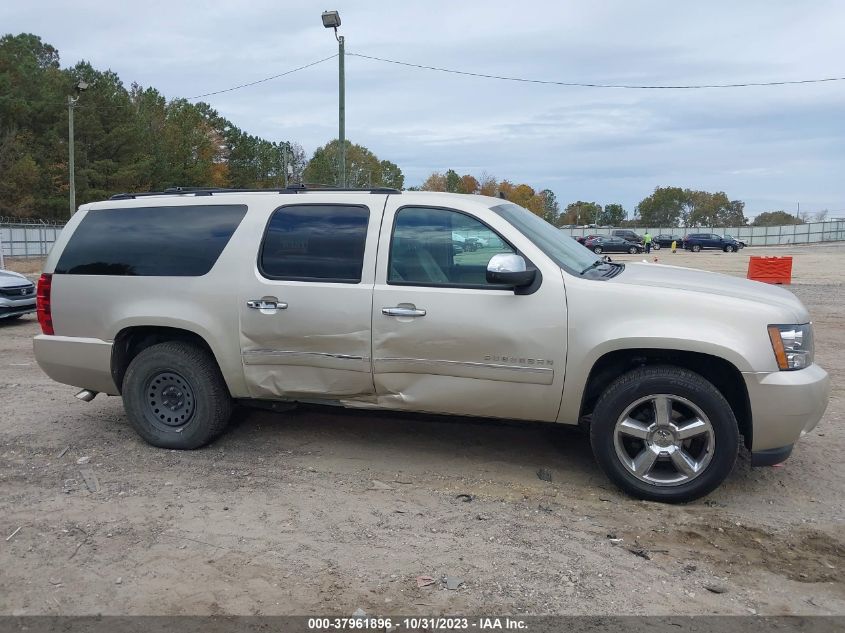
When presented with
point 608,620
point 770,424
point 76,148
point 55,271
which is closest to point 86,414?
point 55,271

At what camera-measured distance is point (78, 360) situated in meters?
5.26

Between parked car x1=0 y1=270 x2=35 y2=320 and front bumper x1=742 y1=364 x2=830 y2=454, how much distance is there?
11.3 m

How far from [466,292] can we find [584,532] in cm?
154

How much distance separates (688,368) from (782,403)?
54 cm

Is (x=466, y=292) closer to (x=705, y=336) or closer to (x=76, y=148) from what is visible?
(x=705, y=336)

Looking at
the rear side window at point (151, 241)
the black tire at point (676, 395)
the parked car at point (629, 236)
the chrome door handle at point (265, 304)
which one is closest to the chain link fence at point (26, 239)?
the rear side window at point (151, 241)

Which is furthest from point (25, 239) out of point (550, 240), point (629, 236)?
point (550, 240)

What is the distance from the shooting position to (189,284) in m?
4.96

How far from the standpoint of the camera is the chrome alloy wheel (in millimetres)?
4102

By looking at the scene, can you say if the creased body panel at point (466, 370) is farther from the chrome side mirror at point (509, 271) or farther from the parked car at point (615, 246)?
the parked car at point (615, 246)

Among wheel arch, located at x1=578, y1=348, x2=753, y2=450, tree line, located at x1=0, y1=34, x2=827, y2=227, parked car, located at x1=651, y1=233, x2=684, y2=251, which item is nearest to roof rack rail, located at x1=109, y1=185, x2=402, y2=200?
wheel arch, located at x1=578, y1=348, x2=753, y2=450

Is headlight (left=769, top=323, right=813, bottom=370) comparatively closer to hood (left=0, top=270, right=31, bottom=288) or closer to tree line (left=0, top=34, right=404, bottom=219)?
hood (left=0, top=270, right=31, bottom=288)

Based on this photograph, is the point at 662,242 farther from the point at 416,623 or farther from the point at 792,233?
the point at 416,623

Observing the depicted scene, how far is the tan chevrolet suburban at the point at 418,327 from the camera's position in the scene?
408 cm
